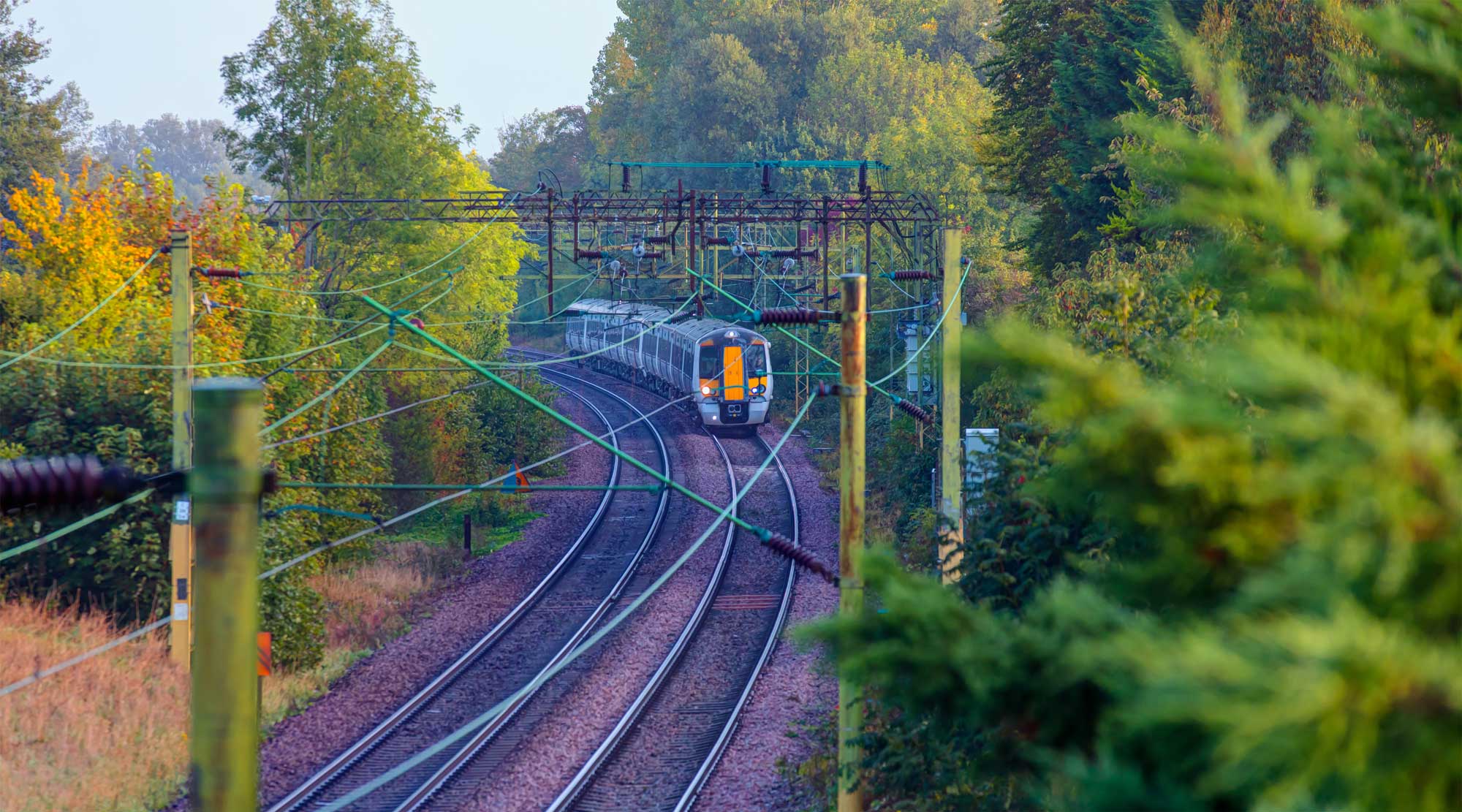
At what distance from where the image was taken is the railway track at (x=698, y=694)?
1311cm

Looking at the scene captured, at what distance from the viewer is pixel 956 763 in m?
7.76

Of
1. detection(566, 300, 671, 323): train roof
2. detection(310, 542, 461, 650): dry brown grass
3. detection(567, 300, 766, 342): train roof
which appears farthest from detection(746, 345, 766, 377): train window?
detection(310, 542, 461, 650): dry brown grass

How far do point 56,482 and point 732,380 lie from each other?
1151 inches

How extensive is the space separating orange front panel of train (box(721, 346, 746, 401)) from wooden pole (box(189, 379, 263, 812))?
28745 mm

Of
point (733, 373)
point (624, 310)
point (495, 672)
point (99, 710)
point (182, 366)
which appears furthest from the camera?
point (624, 310)

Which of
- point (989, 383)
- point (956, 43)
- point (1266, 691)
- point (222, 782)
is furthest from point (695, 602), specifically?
point (956, 43)

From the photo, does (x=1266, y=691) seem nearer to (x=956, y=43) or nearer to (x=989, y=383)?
(x=989, y=383)

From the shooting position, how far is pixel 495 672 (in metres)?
17.0

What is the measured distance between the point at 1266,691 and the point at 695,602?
18.5 metres

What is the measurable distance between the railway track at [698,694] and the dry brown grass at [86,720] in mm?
4447

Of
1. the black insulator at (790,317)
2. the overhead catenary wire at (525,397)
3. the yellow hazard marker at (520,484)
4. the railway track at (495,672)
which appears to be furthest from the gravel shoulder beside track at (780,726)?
the yellow hazard marker at (520,484)

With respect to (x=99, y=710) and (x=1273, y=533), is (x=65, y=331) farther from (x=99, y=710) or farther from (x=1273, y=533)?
(x=1273, y=533)

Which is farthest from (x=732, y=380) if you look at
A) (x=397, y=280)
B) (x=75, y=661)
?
(x=75, y=661)

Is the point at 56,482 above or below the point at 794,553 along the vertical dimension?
above
